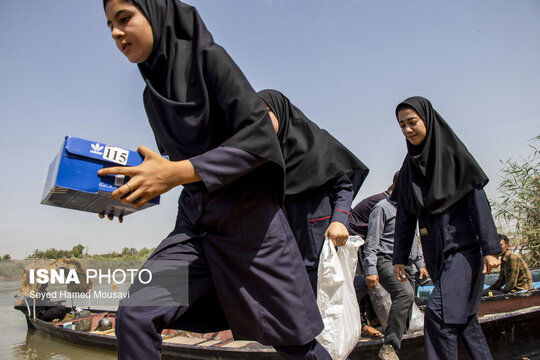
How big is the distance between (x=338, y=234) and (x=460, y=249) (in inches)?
32.0

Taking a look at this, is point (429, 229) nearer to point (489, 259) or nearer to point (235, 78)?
point (489, 259)

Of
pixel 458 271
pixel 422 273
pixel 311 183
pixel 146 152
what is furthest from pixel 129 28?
pixel 422 273

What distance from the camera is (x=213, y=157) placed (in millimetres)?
1333

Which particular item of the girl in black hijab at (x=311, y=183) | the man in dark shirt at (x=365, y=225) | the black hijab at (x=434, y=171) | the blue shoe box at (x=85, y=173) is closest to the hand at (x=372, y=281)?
the man in dark shirt at (x=365, y=225)

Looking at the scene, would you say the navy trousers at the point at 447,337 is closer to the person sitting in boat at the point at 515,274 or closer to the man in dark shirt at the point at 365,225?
the man in dark shirt at the point at 365,225

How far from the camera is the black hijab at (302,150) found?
2.55m

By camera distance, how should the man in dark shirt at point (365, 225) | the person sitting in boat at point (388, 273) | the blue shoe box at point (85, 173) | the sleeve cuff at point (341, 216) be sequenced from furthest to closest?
the man in dark shirt at point (365, 225)
the person sitting in boat at point (388, 273)
the sleeve cuff at point (341, 216)
the blue shoe box at point (85, 173)

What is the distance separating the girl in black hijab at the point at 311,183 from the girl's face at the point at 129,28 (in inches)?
40.0

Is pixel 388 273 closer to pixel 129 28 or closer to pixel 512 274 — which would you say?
pixel 512 274

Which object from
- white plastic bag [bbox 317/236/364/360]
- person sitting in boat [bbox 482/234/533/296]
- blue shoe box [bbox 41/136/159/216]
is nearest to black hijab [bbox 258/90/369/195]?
A: white plastic bag [bbox 317/236/364/360]

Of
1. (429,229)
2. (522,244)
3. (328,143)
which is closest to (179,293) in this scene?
(328,143)

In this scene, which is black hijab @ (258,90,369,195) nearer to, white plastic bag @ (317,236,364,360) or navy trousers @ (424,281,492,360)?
white plastic bag @ (317,236,364,360)

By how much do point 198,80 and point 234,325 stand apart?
1023 millimetres

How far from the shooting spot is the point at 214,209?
1.54 metres
